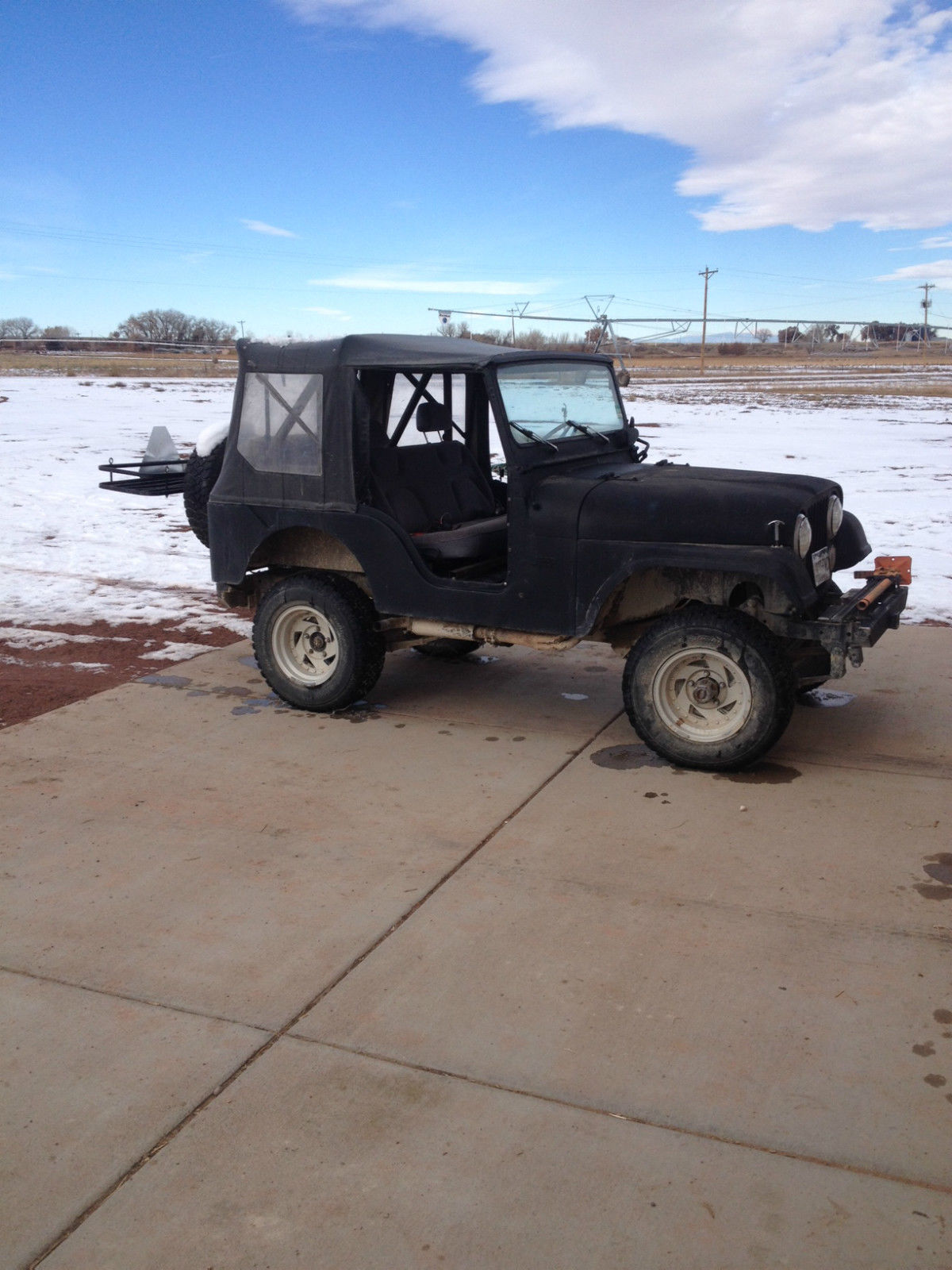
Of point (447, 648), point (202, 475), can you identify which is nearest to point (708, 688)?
point (447, 648)

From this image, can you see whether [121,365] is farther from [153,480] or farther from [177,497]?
[153,480]

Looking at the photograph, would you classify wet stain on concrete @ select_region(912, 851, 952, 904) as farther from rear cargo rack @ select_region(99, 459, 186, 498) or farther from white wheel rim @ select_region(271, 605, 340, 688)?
rear cargo rack @ select_region(99, 459, 186, 498)

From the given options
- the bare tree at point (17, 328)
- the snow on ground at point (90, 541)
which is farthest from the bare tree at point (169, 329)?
the snow on ground at point (90, 541)

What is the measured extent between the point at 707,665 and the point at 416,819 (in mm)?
1449

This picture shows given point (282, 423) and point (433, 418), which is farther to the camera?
point (433, 418)

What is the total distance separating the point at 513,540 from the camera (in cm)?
509

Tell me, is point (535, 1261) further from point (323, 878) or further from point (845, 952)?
point (323, 878)

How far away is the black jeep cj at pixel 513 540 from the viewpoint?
4.70 metres

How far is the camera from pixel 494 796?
182 inches

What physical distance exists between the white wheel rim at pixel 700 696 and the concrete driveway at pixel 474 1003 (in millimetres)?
221

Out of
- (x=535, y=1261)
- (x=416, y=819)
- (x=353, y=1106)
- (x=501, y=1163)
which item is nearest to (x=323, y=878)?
(x=416, y=819)

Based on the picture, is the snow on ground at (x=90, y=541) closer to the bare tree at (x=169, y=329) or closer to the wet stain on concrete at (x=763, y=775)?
the wet stain on concrete at (x=763, y=775)

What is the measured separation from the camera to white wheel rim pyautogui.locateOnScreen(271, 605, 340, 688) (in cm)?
578

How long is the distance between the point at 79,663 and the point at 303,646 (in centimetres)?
172
